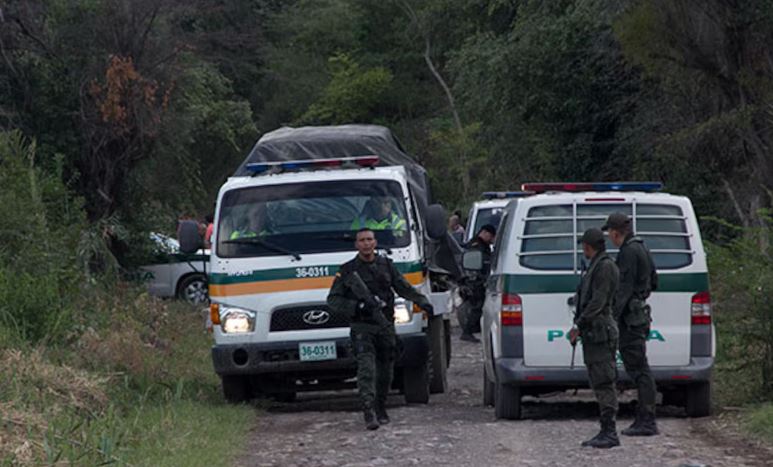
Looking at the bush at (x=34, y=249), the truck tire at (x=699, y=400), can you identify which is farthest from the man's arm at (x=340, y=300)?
the bush at (x=34, y=249)

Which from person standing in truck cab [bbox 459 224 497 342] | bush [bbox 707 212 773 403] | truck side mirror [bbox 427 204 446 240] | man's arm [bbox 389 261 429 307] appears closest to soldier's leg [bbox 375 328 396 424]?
man's arm [bbox 389 261 429 307]

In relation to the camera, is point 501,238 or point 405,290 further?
point 501,238

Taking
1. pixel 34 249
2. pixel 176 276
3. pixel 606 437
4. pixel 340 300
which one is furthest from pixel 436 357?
pixel 176 276

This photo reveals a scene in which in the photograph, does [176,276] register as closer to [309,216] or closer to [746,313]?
[309,216]

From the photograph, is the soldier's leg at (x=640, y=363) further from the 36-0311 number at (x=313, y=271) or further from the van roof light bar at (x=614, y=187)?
the 36-0311 number at (x=313, y=271)

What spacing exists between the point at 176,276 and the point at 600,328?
1863 centimetres

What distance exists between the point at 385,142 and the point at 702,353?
25.0ft

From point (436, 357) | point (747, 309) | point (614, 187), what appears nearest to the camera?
point (614, 187)

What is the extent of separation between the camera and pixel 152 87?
24.6 metres

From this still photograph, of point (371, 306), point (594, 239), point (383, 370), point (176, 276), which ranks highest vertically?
point (594, 239)

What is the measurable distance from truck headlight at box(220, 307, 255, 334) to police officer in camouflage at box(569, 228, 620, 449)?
150 inches

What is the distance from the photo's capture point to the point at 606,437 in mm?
11539

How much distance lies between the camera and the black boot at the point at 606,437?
11492mm

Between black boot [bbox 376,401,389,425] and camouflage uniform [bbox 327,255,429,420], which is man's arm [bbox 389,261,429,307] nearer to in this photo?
camouflage uniform [bbox 327,255,429,420]
